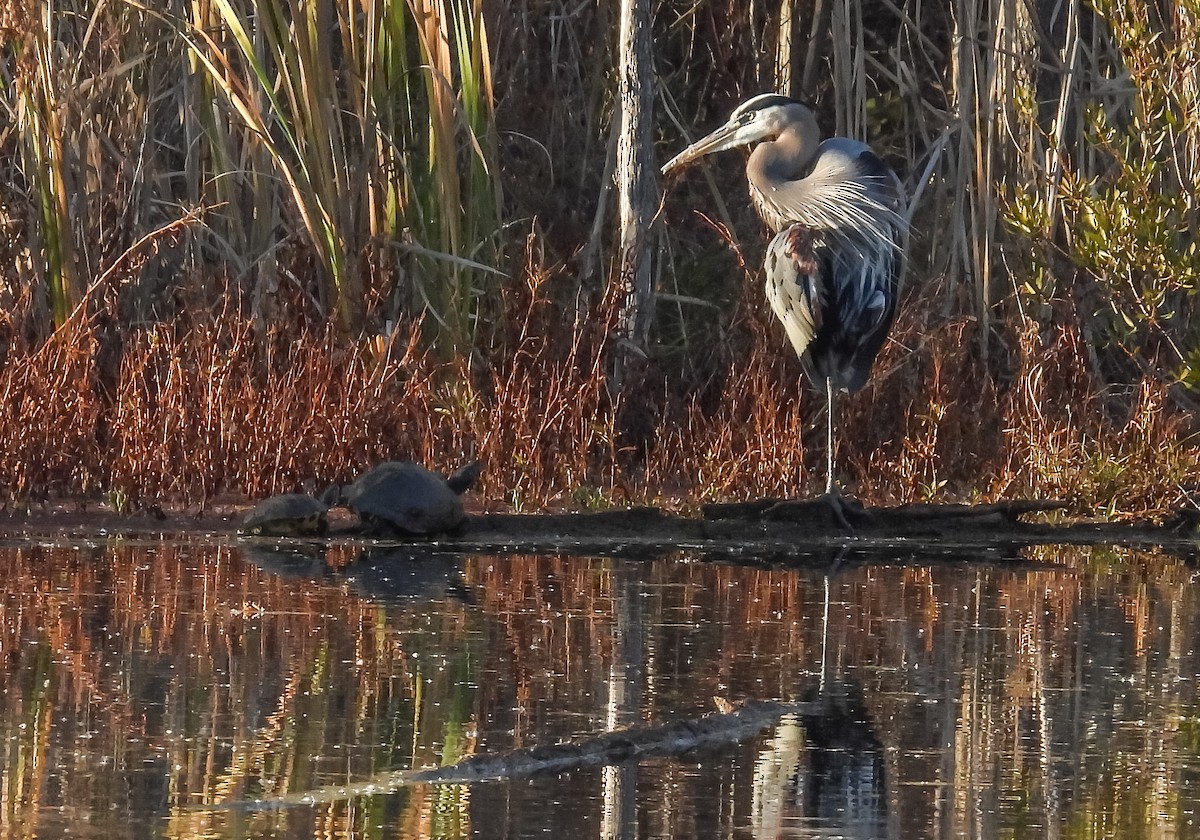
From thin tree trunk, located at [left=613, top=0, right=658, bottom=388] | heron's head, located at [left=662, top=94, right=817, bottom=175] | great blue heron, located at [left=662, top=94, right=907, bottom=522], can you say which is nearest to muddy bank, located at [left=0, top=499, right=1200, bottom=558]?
great blue heron, located at [left=662, top=94, right=907, bottom=522]

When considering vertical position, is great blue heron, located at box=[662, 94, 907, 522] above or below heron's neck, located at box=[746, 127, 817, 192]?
below

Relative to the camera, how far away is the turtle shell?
8289 millimetres

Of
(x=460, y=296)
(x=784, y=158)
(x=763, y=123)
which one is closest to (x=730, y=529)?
(x=460, y=296)

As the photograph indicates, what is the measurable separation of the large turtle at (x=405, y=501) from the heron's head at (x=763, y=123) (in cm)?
A: 281

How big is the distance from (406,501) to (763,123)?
3078 mm

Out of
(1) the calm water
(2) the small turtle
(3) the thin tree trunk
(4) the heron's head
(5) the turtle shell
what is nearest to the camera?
(1) the calm water

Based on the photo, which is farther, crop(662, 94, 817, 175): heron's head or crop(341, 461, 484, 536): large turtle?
crop(662, 94, 817, 175): heron's head

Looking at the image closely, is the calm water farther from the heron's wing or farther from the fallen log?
the heron's wing

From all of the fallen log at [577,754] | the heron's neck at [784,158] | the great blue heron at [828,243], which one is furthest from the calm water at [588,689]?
the heron's neck at [784,158]

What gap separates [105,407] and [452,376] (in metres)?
1.52

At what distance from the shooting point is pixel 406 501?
327 inches

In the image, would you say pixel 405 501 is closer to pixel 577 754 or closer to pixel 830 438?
pixel 830 438

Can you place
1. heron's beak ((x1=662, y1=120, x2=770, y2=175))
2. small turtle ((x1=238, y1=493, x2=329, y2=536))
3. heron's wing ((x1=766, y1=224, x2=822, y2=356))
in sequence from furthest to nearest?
1. heron's beak ((x1=662, y1=120, x2=770, y2=175))
2. heron's wing ((x1=766, y1=224, x2=822, y2=356))
3. small turtle ((x1=238, y1=493, x2=329, y2=536))

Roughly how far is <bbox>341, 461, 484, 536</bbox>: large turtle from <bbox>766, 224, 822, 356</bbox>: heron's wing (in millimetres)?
1781
